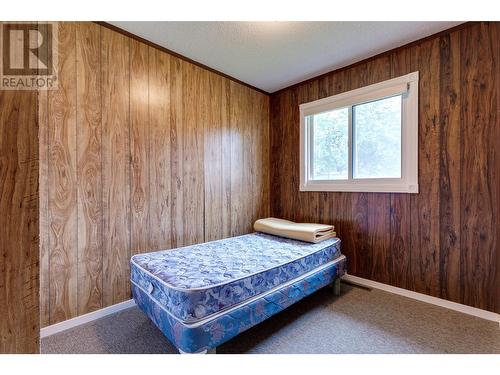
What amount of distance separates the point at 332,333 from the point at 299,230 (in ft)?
2.82

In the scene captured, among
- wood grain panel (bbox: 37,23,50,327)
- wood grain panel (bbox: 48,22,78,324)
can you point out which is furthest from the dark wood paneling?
wood grain panel (bbox: 37,23,50,327)

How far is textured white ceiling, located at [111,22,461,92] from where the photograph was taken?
5.91 ft

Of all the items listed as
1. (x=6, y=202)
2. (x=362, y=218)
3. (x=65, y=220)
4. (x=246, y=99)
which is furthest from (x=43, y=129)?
(x=362, y=218)

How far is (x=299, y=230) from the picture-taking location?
2.18m

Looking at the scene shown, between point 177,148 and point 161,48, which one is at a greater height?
point 161,48

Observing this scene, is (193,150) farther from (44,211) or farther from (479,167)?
(479,167)

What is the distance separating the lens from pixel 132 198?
6.30 feet

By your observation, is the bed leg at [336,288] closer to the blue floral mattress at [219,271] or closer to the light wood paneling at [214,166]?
the blue floral mattress at [219,271]

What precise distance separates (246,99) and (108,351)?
8.84ft

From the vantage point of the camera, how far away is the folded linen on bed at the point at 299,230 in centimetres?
211

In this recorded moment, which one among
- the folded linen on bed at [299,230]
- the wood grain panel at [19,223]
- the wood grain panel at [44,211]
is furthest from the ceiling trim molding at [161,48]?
the folded linen on bed at [299,230]

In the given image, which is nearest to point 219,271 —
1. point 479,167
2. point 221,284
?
point 221,284

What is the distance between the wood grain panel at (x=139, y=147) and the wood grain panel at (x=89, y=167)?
235 millimetres

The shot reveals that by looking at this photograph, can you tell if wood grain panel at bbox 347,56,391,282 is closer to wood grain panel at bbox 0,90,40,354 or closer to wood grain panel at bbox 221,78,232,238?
wood grain panel at bbox 221,78,232,238
